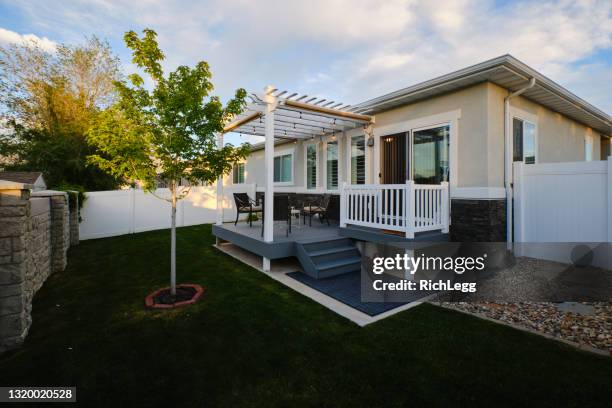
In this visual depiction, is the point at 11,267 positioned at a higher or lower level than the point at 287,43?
lower

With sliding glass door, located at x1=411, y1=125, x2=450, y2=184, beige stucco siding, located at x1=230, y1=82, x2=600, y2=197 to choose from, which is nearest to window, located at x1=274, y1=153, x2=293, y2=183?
beige stucco siding, located at x1=230, y1=82, x2=600, y2=197

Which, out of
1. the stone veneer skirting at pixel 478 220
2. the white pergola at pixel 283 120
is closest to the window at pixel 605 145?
the stone veneer skirting at pixel 478 220

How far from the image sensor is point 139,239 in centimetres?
900

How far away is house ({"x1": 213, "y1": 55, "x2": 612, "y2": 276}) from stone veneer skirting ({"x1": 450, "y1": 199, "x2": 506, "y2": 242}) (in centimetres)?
2

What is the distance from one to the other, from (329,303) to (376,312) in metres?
0.71

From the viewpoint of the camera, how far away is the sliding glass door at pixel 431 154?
6352 millimetres

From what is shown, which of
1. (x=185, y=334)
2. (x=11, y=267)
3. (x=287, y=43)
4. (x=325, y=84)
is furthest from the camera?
(x=325, y=84)

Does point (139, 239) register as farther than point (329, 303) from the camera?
Yes

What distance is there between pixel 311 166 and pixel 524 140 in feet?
20.2

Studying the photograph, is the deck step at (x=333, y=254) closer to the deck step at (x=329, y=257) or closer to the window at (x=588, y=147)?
the deck step at (x=329, y=257)

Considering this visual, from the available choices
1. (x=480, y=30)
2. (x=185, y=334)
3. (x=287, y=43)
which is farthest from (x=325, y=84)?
(x=185, y=334)

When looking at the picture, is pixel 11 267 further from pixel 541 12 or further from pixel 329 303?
pixel 541 12

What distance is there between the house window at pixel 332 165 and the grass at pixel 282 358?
5.53 m

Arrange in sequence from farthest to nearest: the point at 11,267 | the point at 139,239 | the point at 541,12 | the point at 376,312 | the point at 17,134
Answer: the point at 17,134, the point at 139,239, the point at 541,12, the point at 376,312, the point at 11,267
